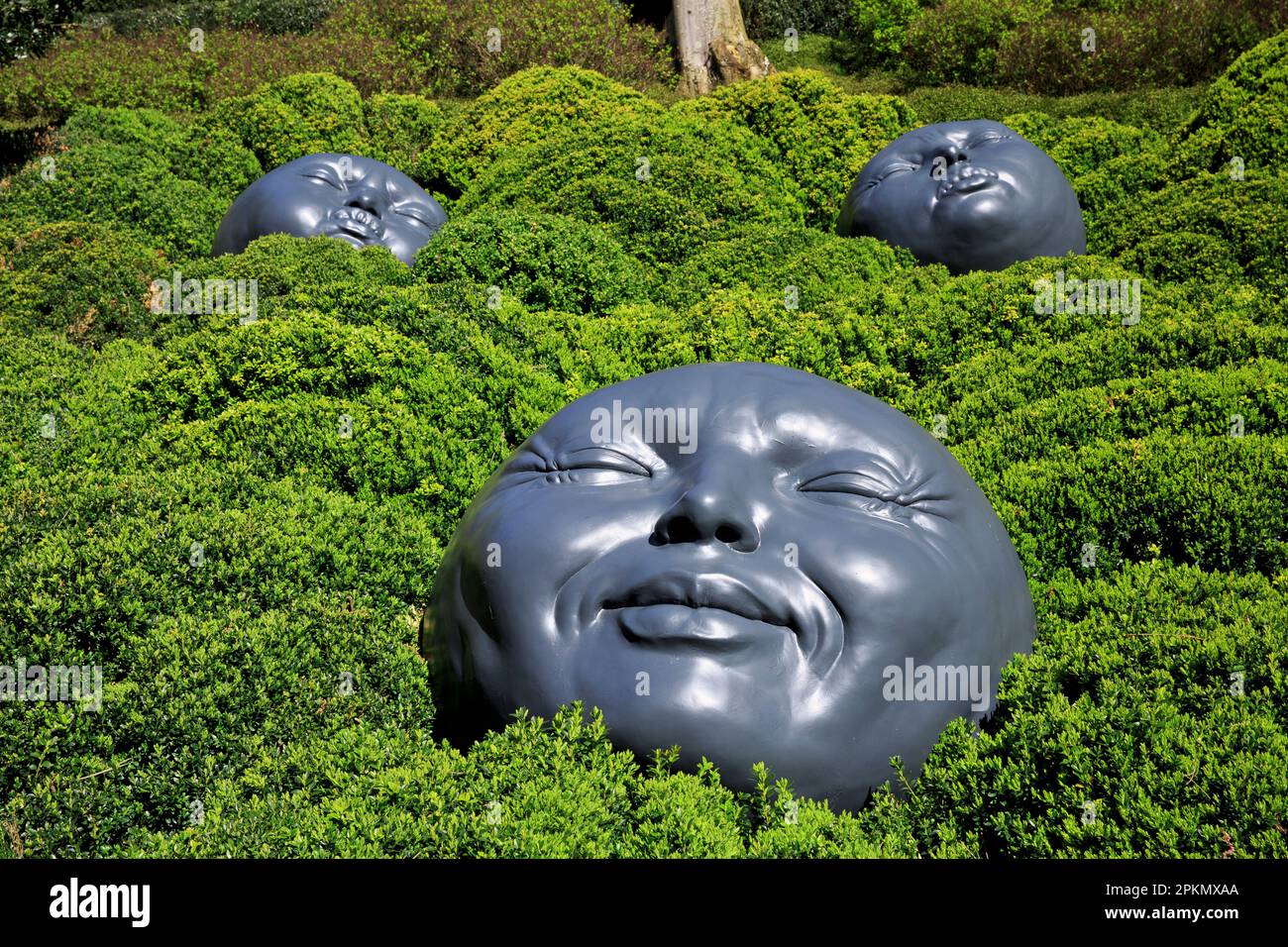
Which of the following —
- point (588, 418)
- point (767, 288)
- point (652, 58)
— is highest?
point (652, 58)

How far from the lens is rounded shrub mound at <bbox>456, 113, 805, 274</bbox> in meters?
10.1

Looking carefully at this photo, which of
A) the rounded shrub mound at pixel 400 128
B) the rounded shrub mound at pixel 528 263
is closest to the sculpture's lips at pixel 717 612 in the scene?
the rounded shrub mound at pixel 528 263

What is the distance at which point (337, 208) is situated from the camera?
10.4 metres

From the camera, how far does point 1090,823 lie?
3.27 m

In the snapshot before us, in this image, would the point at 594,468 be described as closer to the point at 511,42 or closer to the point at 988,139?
the point at 988,139

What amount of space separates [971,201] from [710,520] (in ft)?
21.8

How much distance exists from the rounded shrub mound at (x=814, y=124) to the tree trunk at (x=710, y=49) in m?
4.07

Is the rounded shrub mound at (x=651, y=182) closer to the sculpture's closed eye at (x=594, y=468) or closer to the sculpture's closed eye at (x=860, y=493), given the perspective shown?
the sculpture's closed eye at (x=594, y=468)

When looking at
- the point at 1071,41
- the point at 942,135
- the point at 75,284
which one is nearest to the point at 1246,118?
the point at 942,135

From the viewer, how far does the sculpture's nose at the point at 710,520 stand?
140 inches

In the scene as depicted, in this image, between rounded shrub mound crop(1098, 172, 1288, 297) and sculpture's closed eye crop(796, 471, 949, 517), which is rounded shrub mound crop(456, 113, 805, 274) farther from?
sculpture's closed eye crop(796, 471, 949, 517)

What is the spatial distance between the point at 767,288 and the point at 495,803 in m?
6.24
